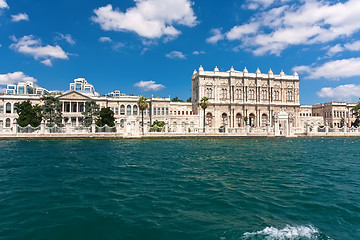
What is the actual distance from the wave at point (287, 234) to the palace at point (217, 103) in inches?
1883

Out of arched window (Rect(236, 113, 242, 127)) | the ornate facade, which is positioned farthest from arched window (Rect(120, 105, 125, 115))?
arched window (Rect(236, 113, 242, 127))

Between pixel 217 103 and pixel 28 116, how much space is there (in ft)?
126

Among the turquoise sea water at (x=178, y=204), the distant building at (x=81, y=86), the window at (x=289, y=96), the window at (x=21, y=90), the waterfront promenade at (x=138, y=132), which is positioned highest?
the distant building at (x=81, y=86)

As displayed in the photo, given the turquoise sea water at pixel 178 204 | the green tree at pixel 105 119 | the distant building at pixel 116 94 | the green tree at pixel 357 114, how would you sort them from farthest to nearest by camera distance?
the distant building at pixel 116 94
the green tree at pixel 357 114
the green tree at pixel 105 119
the turquoise sea water at pixel 178 204

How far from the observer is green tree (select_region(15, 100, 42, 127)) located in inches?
1631

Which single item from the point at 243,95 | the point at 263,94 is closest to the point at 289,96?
the point at 263,94

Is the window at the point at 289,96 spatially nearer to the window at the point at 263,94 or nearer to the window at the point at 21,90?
the window at the point at 263,94

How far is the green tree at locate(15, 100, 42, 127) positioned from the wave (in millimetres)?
44100

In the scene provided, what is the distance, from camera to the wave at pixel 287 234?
209 inches

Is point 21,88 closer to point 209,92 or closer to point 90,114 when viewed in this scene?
point 90,114

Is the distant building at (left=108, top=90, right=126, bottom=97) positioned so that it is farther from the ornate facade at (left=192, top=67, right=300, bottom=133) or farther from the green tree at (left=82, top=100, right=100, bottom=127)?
the ornate facade at (left=192, top=67, right=300, bottom=133)

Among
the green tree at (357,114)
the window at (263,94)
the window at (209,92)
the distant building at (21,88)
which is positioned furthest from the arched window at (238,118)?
the distant building at (21,88)

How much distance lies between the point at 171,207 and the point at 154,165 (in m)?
7.09

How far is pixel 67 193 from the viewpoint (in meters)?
8.51
